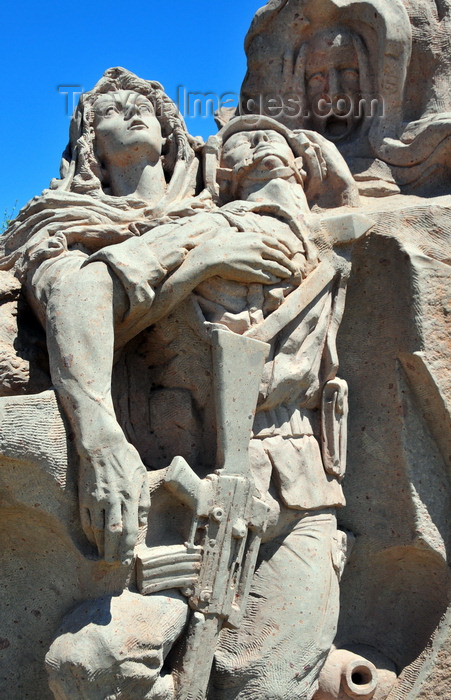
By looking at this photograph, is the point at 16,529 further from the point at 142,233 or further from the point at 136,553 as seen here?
the point at 142,233

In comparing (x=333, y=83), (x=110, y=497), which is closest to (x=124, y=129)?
(x=333, y=83)

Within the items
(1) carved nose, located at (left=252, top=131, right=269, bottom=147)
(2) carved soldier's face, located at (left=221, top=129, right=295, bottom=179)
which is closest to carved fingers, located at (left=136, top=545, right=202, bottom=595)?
(2) carved soldier's face, located at (left=221, top=129, right=295, bottom=179)

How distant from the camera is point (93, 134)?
146 inches

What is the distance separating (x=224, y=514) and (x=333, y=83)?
2370 millimetres

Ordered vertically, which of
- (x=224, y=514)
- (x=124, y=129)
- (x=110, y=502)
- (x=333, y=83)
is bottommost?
(x=224, y=514)

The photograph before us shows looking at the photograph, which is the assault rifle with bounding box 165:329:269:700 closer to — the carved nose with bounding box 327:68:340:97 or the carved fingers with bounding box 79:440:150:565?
the carved fingers with bounding box 79:440:150:565

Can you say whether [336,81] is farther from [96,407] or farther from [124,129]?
[96,407]

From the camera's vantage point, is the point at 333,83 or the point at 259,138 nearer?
the point at 259,138

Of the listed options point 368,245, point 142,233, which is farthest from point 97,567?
point 368,245

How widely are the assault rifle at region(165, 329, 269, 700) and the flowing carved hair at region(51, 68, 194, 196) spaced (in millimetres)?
897

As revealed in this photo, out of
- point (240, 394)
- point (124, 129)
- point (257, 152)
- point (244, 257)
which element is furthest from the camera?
point (257, 152)

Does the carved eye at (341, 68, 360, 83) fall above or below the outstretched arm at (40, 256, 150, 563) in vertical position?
above

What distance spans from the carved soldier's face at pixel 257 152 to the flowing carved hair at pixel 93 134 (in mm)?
167

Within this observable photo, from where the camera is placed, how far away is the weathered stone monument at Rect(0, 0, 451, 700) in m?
2.96
